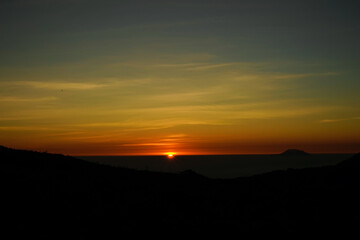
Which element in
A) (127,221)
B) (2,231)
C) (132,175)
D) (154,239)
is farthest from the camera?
(132,175)

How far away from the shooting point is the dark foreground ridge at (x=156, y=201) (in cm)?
1410

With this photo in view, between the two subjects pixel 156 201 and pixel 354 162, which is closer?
pixel 156 201

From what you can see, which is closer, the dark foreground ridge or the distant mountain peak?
the dark foreground ridge

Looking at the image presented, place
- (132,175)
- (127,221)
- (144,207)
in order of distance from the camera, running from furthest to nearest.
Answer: (132,175), (144,207), (127,221)

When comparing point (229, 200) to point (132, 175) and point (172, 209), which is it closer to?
point (172, 209)

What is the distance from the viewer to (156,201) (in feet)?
58.4

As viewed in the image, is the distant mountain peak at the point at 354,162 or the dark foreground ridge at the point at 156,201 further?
the distant mountain peak at the point at 354,162

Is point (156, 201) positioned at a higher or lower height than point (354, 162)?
lower

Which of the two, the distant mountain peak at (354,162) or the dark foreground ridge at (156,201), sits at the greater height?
the distant mountain peak at (354,162)

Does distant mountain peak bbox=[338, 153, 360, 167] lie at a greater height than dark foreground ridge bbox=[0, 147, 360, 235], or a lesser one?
greater

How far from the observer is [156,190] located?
19938 mm

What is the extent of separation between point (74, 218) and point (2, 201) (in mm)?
2953

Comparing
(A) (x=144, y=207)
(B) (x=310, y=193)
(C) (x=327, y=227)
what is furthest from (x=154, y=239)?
(B) (x=310, y=193)

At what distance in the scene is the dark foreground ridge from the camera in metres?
14.1
